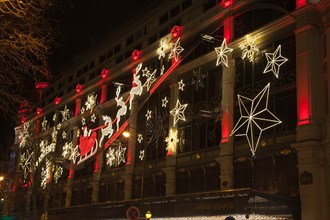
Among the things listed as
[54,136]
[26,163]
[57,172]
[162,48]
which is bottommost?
[57,172]

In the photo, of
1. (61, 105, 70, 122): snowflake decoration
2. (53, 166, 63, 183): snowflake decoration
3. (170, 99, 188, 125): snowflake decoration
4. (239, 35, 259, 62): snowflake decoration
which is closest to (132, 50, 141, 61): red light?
(170, 99, 188, 125): snowflake decoration

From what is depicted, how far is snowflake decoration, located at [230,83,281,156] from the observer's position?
91.2 ft

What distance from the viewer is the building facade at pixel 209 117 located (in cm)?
2531

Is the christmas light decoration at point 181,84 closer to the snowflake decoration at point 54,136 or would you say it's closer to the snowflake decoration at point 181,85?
the snowflake decoration at point 181,85

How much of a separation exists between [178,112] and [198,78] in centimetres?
310

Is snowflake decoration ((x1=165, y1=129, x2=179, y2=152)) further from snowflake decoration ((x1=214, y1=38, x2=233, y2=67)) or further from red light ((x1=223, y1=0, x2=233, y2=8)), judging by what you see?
red light ((x1=223, y1=0, x2=233, y2=8))

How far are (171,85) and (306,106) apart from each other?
14.5 meters

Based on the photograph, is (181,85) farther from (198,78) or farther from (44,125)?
(44,125)

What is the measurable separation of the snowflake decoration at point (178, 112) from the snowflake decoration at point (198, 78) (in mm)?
1769

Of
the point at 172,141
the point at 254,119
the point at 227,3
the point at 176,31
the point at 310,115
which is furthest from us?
the point at 176,31

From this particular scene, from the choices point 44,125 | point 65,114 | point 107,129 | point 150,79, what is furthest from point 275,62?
point 44,125

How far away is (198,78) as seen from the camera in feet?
115

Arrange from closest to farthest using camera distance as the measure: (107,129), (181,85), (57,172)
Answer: (181,85)
(107,129)
(57,172)

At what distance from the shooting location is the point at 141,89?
4009 centimetres
